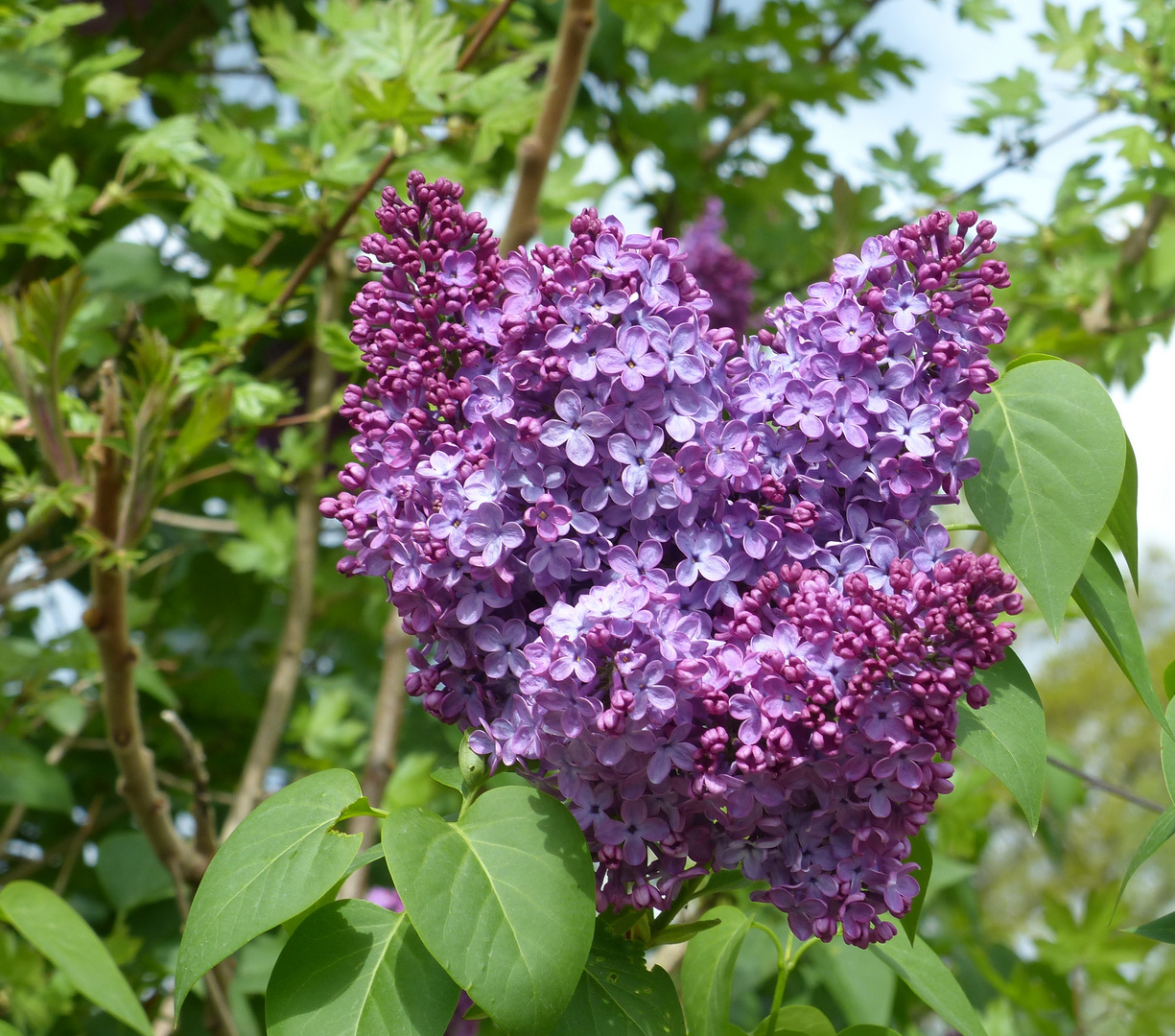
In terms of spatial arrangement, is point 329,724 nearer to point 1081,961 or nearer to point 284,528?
point 284,528

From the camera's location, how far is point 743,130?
275cm

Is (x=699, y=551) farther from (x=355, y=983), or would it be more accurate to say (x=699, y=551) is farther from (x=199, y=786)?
(x=199, y=786)

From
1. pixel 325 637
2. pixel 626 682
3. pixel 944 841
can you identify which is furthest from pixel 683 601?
pixel 325 637

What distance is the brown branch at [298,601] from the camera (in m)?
1.88

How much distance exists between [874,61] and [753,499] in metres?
2.43

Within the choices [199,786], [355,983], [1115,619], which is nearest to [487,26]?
[199,786]

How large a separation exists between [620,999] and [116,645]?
846mm

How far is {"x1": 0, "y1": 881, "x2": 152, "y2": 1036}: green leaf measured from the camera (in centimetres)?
107

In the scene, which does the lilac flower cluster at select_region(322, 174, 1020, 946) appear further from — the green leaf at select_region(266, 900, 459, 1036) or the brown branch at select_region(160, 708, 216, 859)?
the brown branch at select_region(160, 708, 216, 859)

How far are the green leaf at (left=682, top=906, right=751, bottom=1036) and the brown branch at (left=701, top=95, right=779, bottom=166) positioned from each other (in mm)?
2138

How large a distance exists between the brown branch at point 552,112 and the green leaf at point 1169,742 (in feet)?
3.39

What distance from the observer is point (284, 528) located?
216cm

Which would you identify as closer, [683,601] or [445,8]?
[683,601]

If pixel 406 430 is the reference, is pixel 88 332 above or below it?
below
